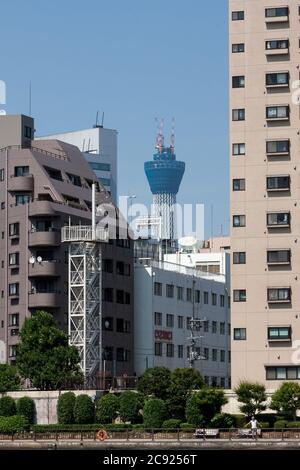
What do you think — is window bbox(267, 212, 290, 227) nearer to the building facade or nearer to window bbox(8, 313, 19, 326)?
the building facade

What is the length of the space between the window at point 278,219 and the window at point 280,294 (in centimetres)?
664

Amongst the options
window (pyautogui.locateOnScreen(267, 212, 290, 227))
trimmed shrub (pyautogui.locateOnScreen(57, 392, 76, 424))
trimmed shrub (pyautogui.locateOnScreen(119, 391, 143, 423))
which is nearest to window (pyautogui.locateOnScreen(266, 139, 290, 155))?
window (pyautogui.locateOnScreen(267, 212, 290, 227))

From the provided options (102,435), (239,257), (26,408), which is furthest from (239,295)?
(102,435)

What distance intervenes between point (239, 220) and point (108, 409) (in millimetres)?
24580

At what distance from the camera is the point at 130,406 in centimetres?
15450

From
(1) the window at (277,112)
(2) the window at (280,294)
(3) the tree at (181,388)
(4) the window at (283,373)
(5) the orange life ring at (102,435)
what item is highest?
(1) the window at (277,112)

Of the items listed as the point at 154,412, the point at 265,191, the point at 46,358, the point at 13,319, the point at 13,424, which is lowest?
the point at 13,424

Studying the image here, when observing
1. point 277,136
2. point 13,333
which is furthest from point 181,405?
point 13,333

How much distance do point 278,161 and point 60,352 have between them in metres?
32.0

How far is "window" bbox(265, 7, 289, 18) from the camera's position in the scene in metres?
166

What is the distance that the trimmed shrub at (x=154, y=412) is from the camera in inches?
5886

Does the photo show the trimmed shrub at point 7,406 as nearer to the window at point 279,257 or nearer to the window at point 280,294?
the window at point 280,294

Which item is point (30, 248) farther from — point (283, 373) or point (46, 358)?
point (283, 373)

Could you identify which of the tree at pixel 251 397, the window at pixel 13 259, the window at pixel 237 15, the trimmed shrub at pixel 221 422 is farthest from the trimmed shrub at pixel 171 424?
the window at pixel 13 259
